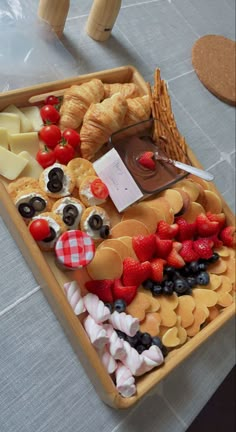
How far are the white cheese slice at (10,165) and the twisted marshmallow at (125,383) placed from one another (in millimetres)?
394

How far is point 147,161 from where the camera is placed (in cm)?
92

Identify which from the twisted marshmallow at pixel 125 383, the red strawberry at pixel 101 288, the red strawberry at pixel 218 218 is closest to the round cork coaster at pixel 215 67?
the red strawberry at pixel 218 218

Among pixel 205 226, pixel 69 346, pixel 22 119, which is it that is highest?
pixel 22 119

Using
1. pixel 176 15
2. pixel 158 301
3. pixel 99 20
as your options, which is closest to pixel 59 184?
pixel 158 301

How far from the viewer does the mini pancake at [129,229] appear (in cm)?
87

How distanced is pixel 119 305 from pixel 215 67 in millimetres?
885

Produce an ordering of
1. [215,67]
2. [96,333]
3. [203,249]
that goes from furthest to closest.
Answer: [215,67] < [203,249] < [96,333]

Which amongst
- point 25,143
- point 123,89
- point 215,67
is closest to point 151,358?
point 25,143

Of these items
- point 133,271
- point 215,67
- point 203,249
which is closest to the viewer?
point 133,271

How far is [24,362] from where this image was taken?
723 mm

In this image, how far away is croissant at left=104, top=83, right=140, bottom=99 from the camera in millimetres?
987

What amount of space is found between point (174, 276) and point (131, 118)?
0.36 metres

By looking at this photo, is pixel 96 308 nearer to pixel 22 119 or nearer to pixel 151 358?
pixel 151 358

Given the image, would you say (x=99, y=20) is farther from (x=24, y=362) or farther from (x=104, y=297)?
(x=24, y=362)
